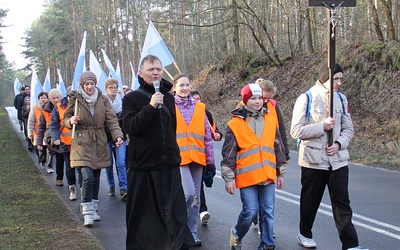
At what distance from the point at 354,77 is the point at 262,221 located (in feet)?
47.3

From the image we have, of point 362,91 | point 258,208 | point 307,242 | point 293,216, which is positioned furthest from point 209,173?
point 362,91

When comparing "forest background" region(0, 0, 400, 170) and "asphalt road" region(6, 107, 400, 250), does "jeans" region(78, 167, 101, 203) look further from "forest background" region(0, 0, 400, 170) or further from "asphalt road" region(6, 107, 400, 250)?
"forest background" region(0, 0, 400, 170)

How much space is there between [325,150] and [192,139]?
1.51 meters

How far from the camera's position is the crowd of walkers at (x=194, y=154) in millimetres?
4500

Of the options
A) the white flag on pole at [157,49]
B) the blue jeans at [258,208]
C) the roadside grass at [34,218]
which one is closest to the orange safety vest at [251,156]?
the blue jeans at [258,208]

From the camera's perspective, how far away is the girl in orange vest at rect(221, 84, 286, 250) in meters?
5.22

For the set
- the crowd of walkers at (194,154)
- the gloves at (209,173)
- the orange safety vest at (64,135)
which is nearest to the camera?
the crowd of walkers at (194,154)

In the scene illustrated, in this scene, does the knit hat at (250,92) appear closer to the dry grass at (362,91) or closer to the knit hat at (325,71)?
the knit hat at (325,71)

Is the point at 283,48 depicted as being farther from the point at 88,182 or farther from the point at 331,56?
the point at 331,56

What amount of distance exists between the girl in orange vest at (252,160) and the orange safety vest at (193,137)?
604 mm

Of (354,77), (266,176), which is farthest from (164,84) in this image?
(354,77)

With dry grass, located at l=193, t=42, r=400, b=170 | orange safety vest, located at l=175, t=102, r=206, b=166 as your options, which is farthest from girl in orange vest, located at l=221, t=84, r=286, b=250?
dry grass, located at l=193, t=42, r=400, b=170

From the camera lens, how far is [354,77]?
733 inches

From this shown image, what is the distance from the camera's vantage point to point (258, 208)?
5359 mm
